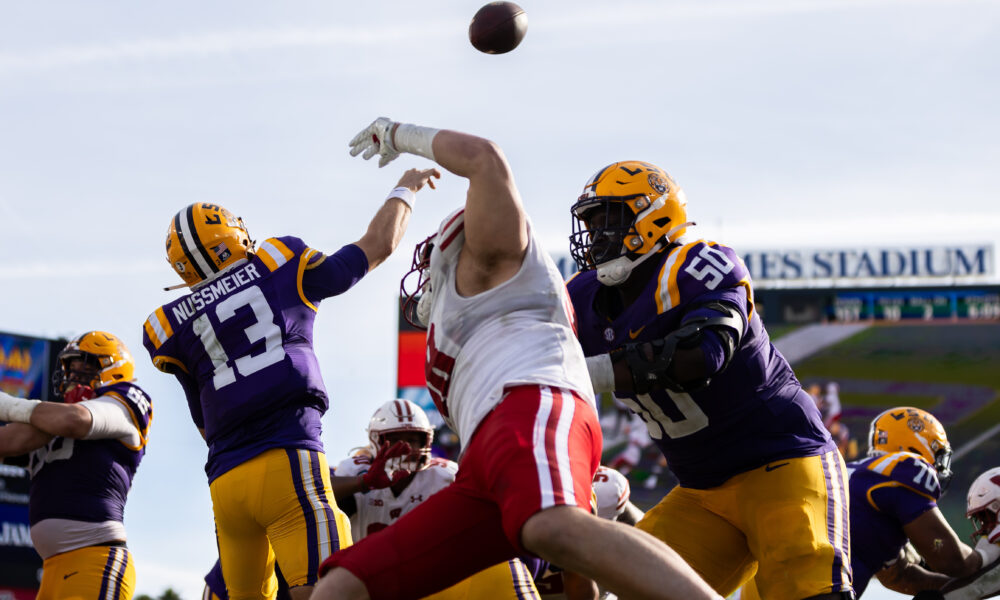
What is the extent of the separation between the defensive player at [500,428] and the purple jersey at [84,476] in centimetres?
311

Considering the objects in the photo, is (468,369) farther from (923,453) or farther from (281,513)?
(923,453)

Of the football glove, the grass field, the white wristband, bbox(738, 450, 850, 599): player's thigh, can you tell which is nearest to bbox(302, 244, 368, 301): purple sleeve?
the football glove

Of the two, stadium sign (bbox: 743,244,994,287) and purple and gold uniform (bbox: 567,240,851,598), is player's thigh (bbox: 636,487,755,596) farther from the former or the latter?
stadium sign (bbox: 743,244,994,287)

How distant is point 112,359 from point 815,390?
13.9 meters

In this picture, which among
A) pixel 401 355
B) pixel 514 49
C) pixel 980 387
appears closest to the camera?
pixel 514 49

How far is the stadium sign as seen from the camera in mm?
23250

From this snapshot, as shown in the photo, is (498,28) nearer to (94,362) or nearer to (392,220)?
(392,220)

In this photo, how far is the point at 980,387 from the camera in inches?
731

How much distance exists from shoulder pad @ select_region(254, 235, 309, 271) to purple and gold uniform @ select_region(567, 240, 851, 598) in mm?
1533

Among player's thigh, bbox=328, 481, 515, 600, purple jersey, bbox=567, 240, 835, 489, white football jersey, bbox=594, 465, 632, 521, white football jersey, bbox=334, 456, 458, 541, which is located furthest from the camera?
white football jersey, bbox=594, 465, 632, 521

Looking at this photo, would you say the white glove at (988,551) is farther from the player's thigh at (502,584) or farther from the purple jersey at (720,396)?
the player's thigh at (502,584)

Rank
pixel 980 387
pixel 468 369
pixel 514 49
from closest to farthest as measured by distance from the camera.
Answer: pixel 468 369
pixel 514 49
pixel 980 387

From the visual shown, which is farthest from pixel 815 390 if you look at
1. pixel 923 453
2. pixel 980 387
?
pixel 923 453

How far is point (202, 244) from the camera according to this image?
19.4ft
